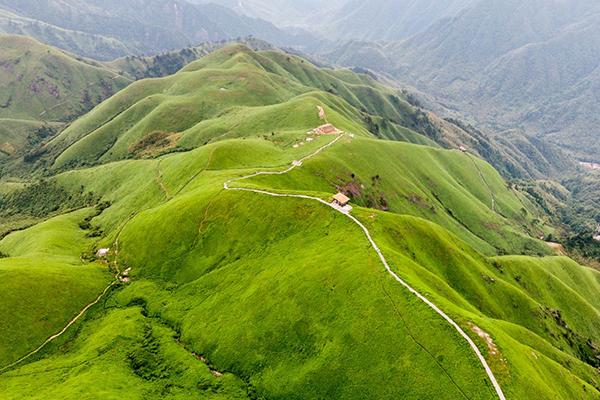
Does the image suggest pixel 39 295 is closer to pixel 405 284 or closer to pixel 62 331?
pixel 62 331

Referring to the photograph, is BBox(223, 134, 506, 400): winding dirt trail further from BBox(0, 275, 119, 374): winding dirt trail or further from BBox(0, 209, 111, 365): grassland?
BBox(0, 209, 111, 365): grassland

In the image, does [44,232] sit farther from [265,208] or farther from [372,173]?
[372,173]

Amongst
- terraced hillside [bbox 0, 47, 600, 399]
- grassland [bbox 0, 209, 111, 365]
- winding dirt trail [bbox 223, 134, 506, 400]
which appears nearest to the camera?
winding dirt trail [bbox 223, 134, 506, 400]

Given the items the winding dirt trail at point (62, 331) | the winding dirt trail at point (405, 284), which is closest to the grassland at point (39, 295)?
the winding dirt trail at point (62, 331)

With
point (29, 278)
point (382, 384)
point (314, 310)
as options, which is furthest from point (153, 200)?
point (382, 384)

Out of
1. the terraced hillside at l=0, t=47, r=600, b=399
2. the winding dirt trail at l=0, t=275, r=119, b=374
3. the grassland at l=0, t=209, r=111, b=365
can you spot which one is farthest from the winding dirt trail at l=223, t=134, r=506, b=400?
the grassland at l=0, t=209, r=111, b=365

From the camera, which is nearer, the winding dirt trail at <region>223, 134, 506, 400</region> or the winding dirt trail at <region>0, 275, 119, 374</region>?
the winding dirt trail at <region>223, 134, 506, 400</region>

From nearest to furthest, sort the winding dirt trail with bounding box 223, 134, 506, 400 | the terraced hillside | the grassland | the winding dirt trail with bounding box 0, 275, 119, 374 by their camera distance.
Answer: the winding dirt trail with bounding box 223, 134, 506, 400, the terraced hillside, the winding dirt trail with bounding box 0, 275, 119, 374, the grassland

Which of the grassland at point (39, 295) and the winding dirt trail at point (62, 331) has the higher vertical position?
the grassland at point (39, 295)

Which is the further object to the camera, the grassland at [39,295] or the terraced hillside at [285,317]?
the grassland at [39,295]

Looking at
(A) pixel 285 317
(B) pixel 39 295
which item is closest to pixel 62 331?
(B) pixel 39 295

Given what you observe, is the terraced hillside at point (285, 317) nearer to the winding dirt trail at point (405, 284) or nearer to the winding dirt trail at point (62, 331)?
the winding dirt trail at point (405, 284)

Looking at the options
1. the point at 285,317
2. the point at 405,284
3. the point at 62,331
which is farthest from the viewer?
the point at 62,331
